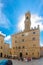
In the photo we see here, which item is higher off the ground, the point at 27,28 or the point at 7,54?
the point at 27,28

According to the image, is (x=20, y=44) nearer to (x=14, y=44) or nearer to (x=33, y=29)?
(x=14, y=44)

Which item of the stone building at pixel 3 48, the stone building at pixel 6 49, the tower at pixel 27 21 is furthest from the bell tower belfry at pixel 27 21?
the stone building at pixel 3 48

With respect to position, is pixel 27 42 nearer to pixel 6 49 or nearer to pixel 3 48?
pixel 6 49

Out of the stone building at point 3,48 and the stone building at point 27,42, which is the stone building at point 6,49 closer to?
the stone building at point 3,48

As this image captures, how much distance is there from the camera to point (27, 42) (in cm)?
3547

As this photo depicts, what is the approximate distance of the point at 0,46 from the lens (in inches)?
1430

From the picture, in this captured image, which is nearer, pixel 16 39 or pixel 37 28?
pixel 37 28

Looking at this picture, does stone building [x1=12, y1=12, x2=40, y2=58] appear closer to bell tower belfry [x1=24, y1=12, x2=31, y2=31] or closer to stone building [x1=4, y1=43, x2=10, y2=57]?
bell tower belfry [x1=24, y1=12, x2=31, y2=31]

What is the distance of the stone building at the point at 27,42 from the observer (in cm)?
3388

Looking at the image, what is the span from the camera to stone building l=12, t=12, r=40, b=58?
33.9 m

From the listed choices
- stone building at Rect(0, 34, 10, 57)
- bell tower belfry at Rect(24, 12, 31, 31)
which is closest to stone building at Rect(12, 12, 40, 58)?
bell tower belfry at Rect(24, 12, 31, 31)

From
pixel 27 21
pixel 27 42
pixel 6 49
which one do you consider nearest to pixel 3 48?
pixel 6 49

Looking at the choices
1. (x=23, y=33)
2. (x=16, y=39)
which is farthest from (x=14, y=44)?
(x=23, y=33)

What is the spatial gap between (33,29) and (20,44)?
5131 millimetres
